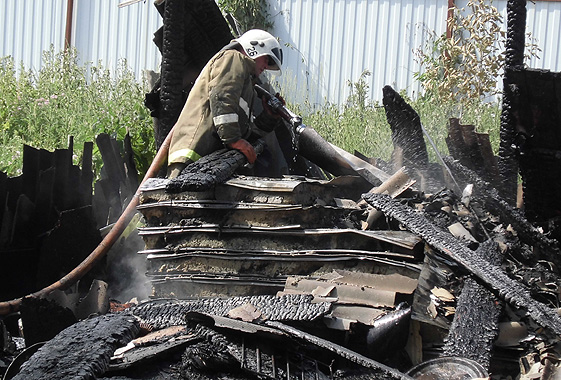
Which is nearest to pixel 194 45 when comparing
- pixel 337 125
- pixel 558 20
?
pixel 337 125

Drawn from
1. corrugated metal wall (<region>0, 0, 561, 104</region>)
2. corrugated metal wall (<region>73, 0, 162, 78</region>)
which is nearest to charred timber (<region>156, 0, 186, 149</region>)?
corrugated metal wall (<region>0, 0, 561, 104</region>)

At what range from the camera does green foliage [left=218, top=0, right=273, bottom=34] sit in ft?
39.7

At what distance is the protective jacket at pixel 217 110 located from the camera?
5992 mm

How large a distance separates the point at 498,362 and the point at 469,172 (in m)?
2.41

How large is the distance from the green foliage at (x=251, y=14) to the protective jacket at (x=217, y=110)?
19.8 feet

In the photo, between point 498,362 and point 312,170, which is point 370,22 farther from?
point 498,362

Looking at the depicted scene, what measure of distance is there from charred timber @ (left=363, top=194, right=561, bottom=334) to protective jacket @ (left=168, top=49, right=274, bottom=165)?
1.46 metres

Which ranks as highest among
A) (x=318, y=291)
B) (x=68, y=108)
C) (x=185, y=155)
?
(x=68, y=108)

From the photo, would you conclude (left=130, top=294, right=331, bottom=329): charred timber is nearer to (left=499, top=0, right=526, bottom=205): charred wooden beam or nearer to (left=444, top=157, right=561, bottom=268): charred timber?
(left=444, top=157, right=561, bottom=268): charred timber

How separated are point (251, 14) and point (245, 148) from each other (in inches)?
266

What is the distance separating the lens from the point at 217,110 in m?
6.01

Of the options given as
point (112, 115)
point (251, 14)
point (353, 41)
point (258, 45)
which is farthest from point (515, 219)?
point (251, 14)

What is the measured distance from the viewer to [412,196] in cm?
578

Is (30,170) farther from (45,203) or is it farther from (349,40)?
(349,40)
